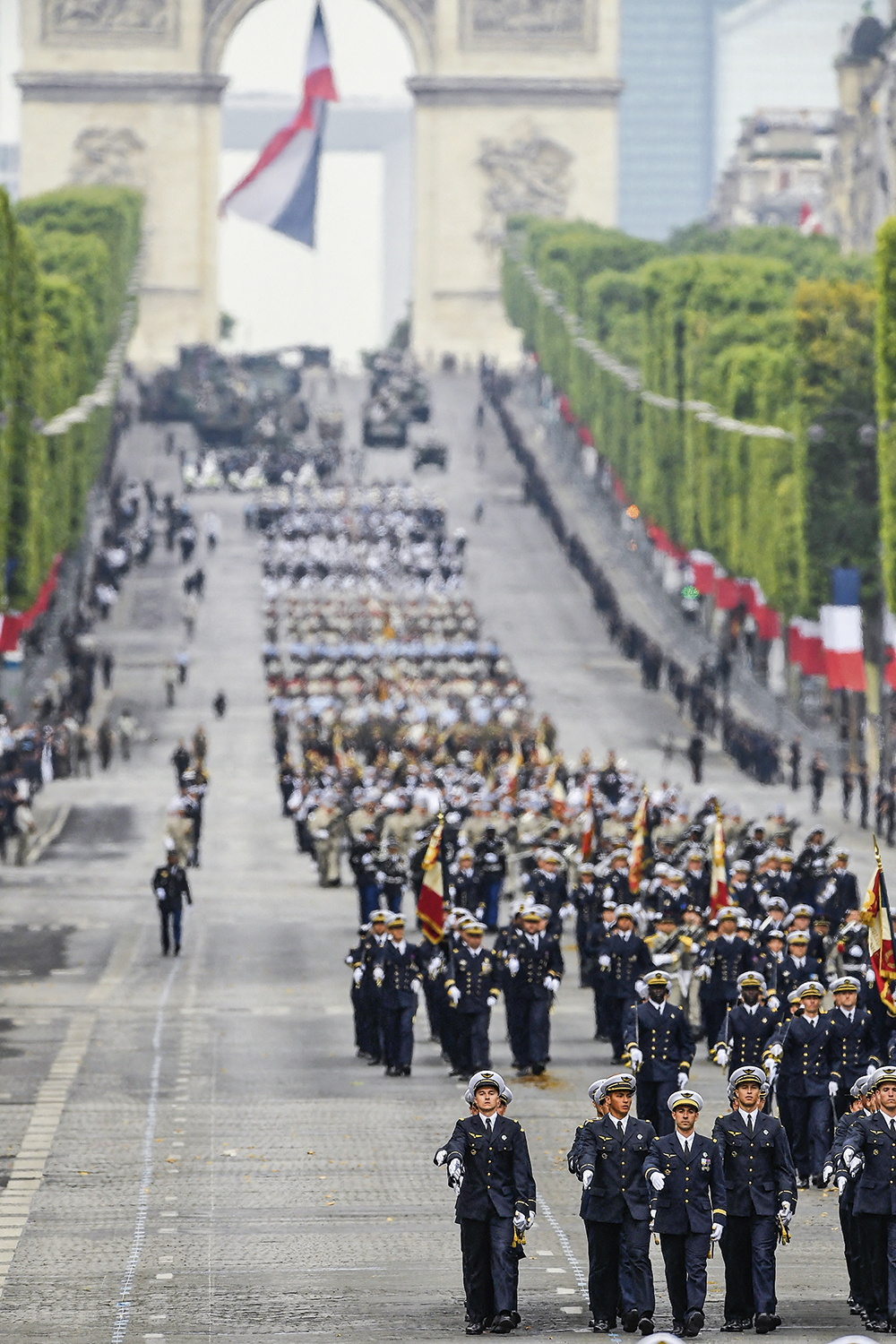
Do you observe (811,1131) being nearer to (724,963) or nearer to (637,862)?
(724,963)

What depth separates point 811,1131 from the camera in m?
24.2

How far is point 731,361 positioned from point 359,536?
624 inches

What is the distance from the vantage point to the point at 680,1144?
19156 millimetres

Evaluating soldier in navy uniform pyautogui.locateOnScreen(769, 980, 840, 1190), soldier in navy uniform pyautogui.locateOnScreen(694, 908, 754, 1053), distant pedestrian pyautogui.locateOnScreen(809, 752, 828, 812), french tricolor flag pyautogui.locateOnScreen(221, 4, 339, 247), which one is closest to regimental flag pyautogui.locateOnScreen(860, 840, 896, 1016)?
soldier in navy uniform pyautogui.locateOnScreen(769, 980, 840, 1190)

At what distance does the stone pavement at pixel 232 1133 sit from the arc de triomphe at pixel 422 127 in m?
110

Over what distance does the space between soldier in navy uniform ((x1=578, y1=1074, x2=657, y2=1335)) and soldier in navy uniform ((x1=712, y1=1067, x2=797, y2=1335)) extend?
0.64 metres

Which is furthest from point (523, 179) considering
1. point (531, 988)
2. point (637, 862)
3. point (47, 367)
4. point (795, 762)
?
point (531, 988)

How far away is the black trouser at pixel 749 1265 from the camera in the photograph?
62.5ft

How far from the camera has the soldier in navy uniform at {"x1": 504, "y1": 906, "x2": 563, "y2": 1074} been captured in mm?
29156

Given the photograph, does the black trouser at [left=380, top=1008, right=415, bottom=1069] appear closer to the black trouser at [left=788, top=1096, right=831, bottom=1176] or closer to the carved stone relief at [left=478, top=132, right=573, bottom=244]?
the black trouser at [left=788, top=1096, right=831, bottom=1176]

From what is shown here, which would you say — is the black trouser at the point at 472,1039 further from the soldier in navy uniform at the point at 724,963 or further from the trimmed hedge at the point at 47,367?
the trimmed hedge at the point at 47,367

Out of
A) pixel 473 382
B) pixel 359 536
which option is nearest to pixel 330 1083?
pixel 359 536

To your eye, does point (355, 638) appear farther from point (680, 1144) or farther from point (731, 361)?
point (680, 1144)

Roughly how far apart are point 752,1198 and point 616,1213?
111 cm
